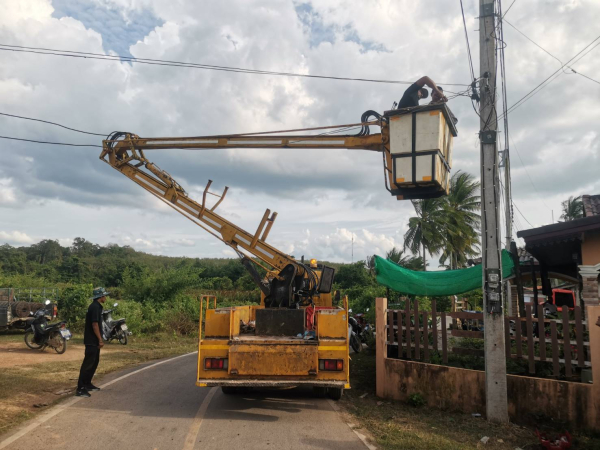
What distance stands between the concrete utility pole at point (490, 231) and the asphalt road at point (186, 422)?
7.39 ft

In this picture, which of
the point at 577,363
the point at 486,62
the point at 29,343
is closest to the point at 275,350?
the point at 577,363

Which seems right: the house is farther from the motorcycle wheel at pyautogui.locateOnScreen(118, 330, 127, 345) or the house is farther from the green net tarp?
the motorcycle wheel at pyautogui.locateOnScreen(118, 330, 127, 345)

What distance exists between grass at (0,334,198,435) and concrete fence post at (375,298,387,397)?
17.1 feet

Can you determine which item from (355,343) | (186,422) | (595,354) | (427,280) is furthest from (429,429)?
(355,343)

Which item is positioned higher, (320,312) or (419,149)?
(419,149)

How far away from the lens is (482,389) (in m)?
6.53

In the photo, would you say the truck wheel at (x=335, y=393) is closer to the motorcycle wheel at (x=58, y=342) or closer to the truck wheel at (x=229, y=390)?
the truck wheel at (x=229, y=390)

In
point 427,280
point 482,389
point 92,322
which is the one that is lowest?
point 482,389

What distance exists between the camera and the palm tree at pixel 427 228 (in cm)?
2497

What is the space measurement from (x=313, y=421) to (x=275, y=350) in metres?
1.11

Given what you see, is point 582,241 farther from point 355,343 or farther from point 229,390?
point 229,390

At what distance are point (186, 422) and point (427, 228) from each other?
21.3 metres

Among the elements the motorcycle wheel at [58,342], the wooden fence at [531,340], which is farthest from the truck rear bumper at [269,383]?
the motorcycle wheel at [58,342]

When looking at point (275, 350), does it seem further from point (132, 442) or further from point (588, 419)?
point (588, 419)
